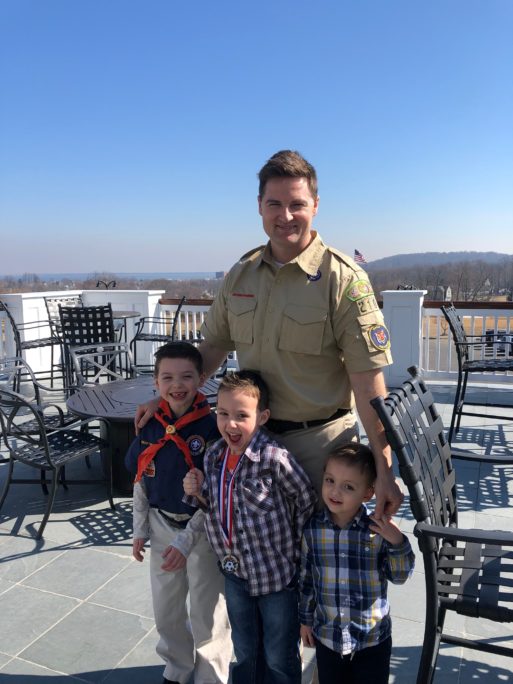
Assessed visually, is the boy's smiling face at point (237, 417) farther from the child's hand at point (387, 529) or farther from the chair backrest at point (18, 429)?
the chair backrest at point (18, 429)

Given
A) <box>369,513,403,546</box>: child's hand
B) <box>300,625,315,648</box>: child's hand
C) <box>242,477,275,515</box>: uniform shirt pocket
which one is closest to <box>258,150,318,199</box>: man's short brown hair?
<box>242,477,275,515</box>: uniform shirt pocket

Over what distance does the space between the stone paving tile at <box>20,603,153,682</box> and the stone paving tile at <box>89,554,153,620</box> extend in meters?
0.04

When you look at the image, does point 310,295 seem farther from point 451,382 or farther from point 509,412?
point 451,382

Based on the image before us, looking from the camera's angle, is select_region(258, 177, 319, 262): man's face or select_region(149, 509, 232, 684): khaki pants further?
select_region(149, 509, 232, 684): khaki pants

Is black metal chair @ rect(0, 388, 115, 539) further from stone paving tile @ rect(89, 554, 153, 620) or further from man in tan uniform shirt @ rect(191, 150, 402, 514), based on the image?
man in tan uniform shirt @ rect(191, 150, 402, 514)

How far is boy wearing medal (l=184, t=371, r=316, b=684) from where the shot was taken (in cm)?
147

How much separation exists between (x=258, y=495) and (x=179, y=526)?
424mm

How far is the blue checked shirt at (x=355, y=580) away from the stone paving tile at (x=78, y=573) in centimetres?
135

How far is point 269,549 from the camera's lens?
147 centimetres

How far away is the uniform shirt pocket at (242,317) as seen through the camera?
5.39 ft

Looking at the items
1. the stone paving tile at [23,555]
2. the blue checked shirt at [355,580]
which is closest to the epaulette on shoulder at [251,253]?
the blue checked shirt at [355,580]

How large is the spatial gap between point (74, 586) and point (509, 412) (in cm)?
431

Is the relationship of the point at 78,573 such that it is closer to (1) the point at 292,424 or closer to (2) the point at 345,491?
(1) the point at 292,424

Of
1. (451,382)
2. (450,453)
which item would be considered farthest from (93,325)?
(450,453)
